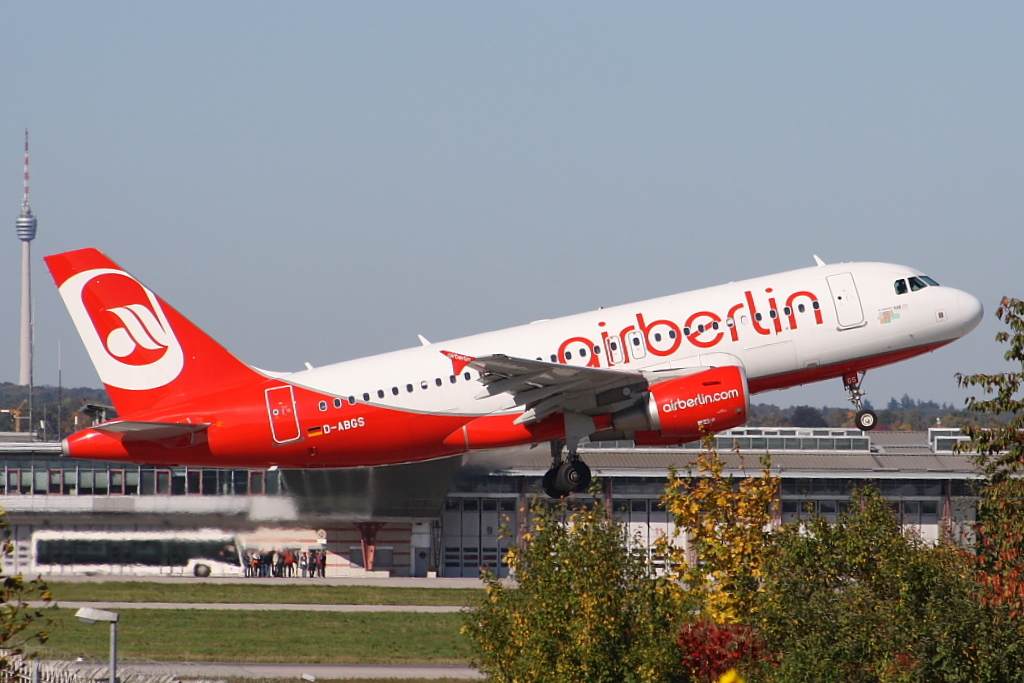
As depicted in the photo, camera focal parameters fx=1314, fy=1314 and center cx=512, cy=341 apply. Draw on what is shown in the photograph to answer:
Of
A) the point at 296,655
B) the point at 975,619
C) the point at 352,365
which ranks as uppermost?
the point at 352,365

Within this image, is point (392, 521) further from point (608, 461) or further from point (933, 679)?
point (933, 679)

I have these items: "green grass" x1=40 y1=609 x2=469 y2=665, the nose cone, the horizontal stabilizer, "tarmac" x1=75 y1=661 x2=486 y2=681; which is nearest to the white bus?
"green grass" x1=40 y1=609 x2=469 y2=665

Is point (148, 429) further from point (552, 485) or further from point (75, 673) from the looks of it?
point (552, 485)

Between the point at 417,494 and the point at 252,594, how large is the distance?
32.9 ft

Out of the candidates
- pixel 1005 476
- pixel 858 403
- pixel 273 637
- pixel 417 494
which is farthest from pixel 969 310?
pixel 417 494

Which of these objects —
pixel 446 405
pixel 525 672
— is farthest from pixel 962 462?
pixel 525 672

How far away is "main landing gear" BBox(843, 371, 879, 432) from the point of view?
42.3 meters

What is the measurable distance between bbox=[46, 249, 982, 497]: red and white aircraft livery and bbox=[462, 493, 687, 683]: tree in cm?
668

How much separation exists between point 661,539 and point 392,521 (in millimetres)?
38551

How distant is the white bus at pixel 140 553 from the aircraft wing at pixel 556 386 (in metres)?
20.5

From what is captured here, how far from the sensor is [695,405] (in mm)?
38781

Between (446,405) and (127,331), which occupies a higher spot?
(127,331)

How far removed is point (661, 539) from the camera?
33156 mm

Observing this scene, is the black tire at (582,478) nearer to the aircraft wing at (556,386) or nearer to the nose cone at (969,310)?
the aircraft wing at (556,386)
